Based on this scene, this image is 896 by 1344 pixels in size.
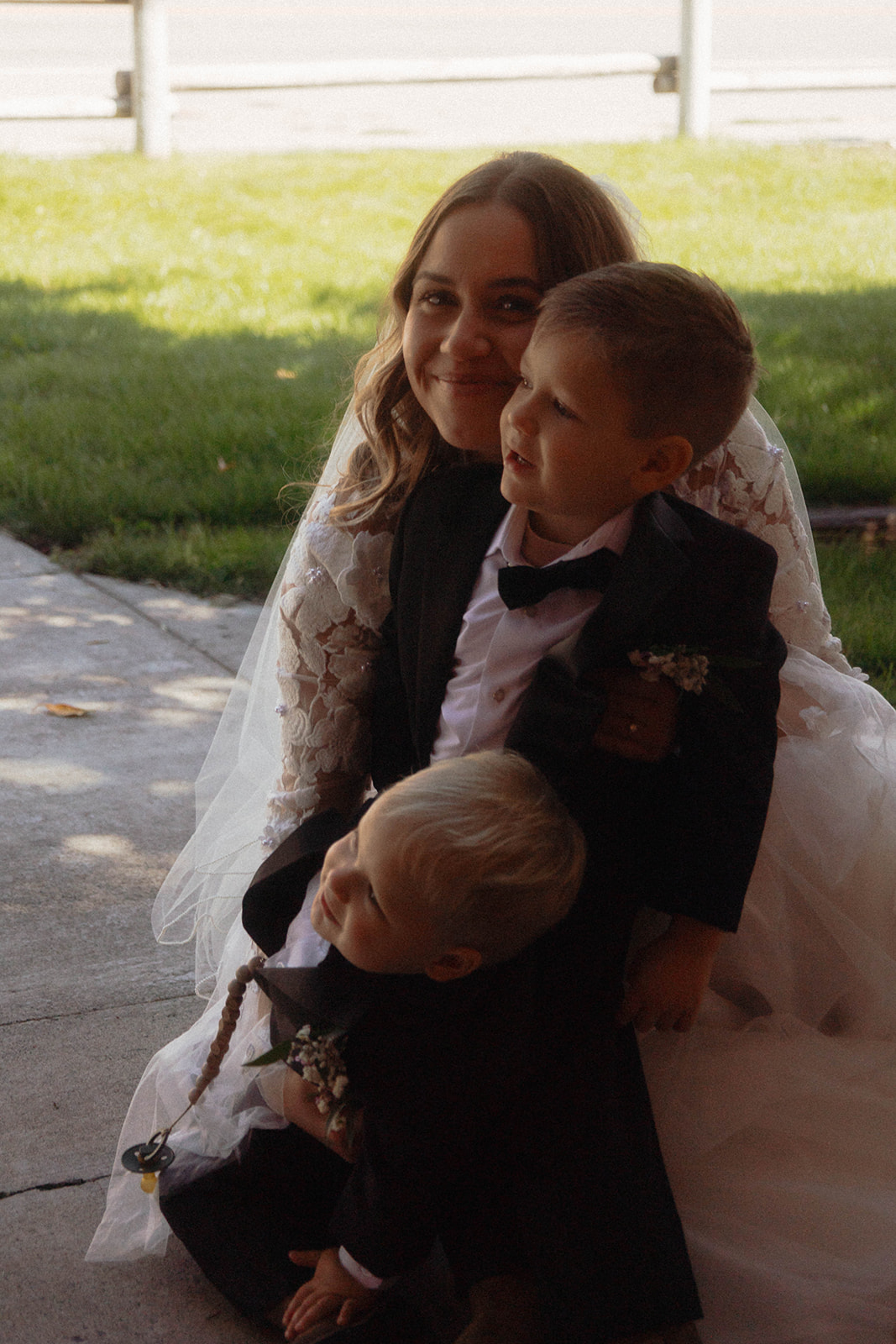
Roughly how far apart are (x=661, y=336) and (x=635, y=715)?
48 centimetres

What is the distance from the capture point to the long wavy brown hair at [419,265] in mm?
2152

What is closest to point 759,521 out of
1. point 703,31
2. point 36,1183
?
point 36,1183

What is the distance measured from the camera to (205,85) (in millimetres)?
10016

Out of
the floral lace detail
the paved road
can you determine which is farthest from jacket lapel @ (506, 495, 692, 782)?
the paved road

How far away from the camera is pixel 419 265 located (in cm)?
229

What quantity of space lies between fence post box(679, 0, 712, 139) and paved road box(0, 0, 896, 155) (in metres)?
0.41

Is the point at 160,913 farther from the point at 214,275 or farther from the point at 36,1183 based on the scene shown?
the point at 214,275

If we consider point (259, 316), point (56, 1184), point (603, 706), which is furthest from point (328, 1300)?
point (259, 316)

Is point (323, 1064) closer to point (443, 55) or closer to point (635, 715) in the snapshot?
point (635, 715)

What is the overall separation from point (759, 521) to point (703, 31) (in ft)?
31.6

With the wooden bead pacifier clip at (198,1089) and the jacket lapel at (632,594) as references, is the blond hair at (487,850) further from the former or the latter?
the wooden bead pacifier clip at (198,1089)

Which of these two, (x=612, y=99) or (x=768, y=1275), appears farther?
(x=612, y=99)

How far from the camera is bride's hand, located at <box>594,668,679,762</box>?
1925 millimetres

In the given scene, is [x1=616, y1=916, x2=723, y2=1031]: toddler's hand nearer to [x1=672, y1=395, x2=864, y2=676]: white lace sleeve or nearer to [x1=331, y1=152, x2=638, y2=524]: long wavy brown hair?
[x1=672, y1=395, x2=864, y2=676]: white lace sleeve
